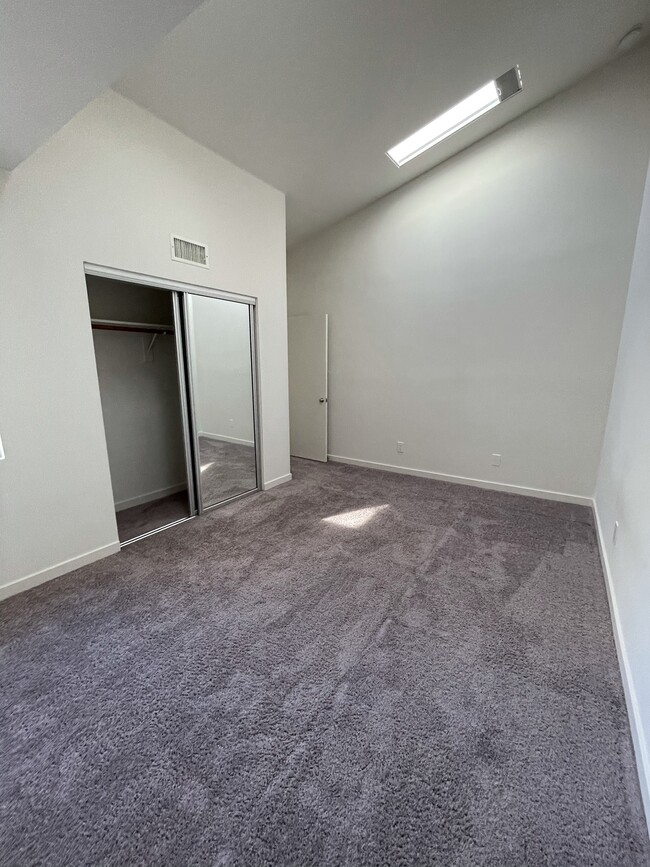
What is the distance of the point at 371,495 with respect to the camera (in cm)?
368

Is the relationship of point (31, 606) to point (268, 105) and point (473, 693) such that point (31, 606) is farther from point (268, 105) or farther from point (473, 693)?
point (268, 105)

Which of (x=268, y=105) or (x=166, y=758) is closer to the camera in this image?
(x=166, y=758)

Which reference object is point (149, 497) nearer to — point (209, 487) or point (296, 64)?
point (209, 487)

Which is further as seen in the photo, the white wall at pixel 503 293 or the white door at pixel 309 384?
the white door at pixel 309 384

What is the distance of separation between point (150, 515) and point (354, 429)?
267 centimetres

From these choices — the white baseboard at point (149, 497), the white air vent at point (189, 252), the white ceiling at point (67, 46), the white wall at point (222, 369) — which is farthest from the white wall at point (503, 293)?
the white ceiling at point (67, 46)

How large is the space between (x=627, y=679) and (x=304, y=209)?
462 cm

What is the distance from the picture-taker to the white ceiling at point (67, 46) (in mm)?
966

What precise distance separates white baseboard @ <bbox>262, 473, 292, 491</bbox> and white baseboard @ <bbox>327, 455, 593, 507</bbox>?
104 centimetres

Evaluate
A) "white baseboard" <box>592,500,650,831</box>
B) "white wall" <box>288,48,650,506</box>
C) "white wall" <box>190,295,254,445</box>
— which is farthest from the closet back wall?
"white baseboard" <box>592,500,650,831</box>

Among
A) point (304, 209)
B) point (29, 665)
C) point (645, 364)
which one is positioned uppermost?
point (304, 209)

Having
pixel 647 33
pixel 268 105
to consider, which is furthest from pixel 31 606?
pixel 647 33

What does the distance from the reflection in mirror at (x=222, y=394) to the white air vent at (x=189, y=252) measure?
0.89 ft

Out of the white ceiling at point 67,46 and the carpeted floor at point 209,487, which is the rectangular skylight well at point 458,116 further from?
the carpeted floor at point 209,487
